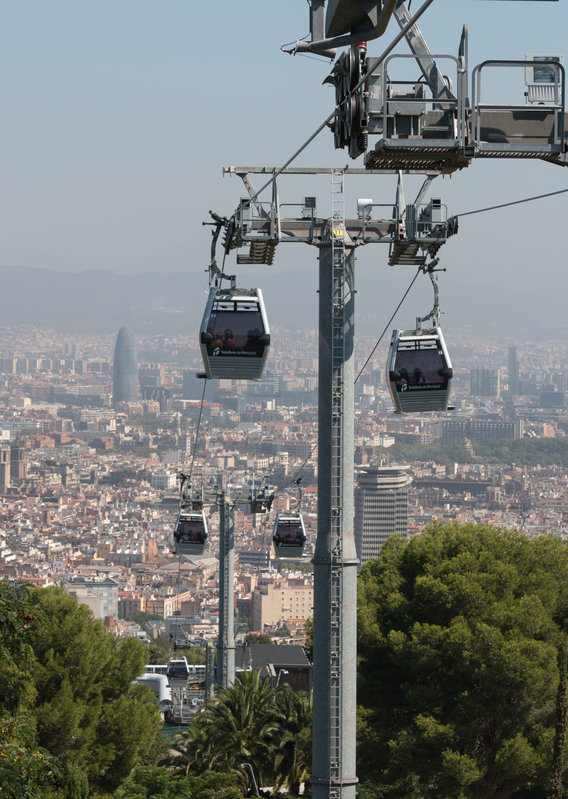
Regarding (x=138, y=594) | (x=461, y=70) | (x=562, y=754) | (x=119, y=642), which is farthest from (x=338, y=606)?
(x=138, y=594)

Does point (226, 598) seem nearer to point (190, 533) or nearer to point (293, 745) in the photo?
point (190, 533)

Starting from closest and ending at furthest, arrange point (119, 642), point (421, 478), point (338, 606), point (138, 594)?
point (338, 606) < point (119, 642) < point (138, 594) < point (421, 478)

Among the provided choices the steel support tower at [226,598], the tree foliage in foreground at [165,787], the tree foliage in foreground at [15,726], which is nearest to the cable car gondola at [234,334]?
the tree foliage in foreground at [15,726]

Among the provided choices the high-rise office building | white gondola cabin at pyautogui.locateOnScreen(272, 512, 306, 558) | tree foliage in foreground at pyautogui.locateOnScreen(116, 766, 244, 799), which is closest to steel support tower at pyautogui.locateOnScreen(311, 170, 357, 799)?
tree foliage in foreground at pyautogui.locateOnScreen(116, 766, 244, 799)

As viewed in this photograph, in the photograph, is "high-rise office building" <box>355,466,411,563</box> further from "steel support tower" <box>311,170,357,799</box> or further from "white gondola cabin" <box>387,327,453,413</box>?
"steel support tower" <box>311,170,357,799</box>

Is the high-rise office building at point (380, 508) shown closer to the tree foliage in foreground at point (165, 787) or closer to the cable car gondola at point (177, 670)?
the cable car gondola at point (177, 670)

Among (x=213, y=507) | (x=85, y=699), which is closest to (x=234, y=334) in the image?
(x=85, y=699)

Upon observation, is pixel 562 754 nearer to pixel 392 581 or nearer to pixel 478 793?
pixel 478 793
